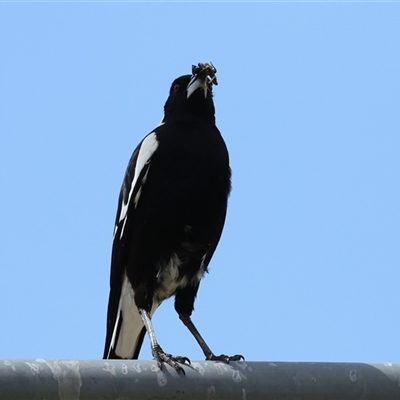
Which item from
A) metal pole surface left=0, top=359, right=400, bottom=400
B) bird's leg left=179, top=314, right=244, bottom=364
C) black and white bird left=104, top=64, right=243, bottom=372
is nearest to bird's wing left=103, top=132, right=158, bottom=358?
black and white bird left=104, top=64, right=243, bottom=372

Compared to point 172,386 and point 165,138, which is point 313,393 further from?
point 165,138

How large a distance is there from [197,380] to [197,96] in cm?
222

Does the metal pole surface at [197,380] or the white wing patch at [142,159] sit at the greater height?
the white wing patch at [142,159]

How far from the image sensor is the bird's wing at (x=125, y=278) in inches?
134

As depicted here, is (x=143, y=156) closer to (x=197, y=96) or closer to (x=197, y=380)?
(x=197, y=96)

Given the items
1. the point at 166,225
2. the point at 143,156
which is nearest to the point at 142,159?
the point at 143,156

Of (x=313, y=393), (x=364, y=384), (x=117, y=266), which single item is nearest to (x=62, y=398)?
(x=313, y=393)

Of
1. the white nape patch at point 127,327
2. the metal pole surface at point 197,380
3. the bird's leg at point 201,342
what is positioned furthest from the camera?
the white nape patch at point 127,327

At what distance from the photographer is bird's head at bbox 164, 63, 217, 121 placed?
363 cm

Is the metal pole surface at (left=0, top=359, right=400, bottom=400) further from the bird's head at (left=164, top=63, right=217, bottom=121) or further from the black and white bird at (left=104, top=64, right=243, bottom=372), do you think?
the bird's head at (left=164, top=63, right=217, bottom=121)

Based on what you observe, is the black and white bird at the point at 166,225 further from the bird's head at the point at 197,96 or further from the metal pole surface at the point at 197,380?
the metal pole surface at the point at 197,380

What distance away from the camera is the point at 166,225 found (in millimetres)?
3254

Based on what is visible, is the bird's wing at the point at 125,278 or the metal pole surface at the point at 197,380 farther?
the bird's wing at the point at 125,278

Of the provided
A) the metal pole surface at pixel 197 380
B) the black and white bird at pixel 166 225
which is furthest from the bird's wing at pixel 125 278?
the metal pole surface at pixel 197 380
